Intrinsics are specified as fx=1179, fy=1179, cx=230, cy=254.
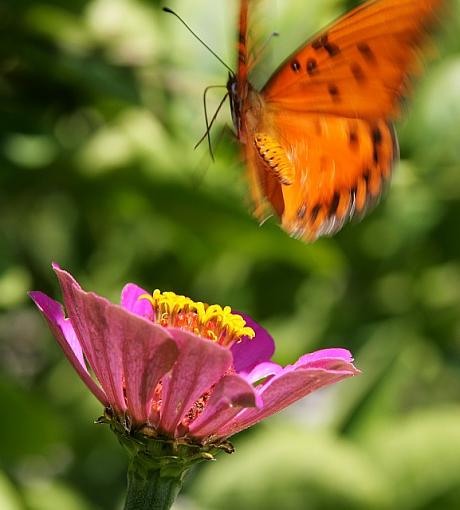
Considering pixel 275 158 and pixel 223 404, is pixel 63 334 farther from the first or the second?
pixel 275 158

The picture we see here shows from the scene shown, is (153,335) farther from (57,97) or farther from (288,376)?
(57,97)

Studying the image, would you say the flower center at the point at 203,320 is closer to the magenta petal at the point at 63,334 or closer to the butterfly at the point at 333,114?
the magenta petal at the point at 63,334

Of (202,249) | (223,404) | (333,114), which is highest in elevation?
(333,114)

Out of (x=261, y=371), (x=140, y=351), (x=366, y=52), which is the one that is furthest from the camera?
(x=366, y=52)

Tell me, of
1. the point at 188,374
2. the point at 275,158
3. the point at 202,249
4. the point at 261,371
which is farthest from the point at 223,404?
the point at 202,249

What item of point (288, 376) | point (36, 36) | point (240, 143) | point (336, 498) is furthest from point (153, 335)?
point (36, 36)

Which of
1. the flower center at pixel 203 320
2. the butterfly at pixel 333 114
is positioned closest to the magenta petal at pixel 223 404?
the flower center at pixel 203 320

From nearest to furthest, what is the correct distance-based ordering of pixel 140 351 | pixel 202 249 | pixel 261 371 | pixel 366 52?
pixel 140 351 → pixel 261 371 → pixel 366 52 → pixel 202 249
